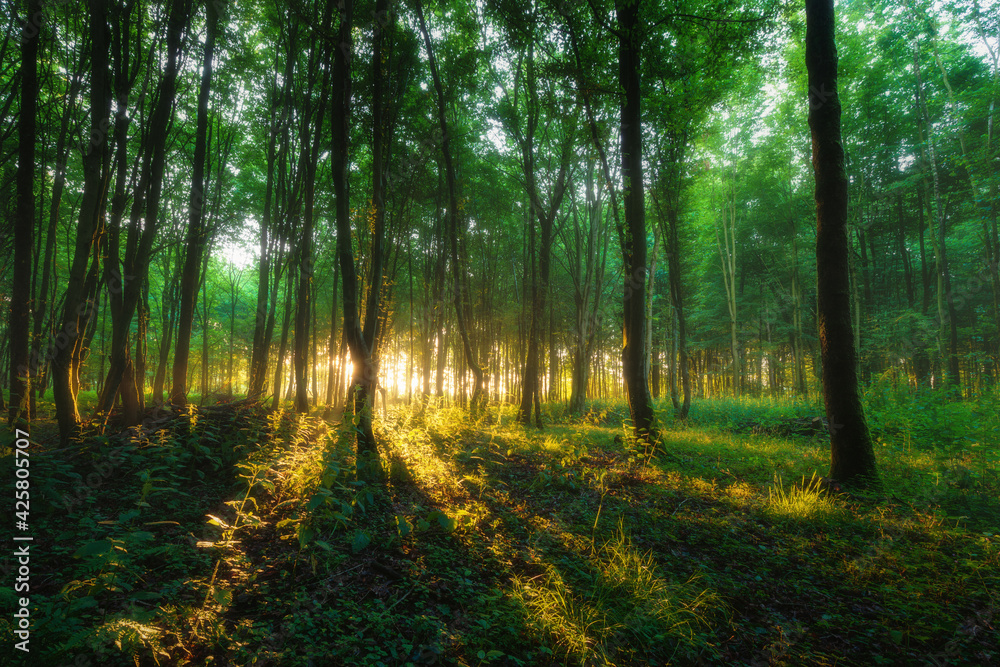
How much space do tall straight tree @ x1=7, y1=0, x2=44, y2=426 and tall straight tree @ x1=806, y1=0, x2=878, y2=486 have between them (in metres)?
9.56

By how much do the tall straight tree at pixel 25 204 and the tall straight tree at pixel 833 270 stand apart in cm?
956

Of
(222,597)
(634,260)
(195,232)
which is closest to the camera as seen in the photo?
(222,597)

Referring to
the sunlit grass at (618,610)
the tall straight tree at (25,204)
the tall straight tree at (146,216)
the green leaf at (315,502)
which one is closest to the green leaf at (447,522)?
the sunlit grass at (618,610)

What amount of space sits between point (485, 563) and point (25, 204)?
6.68m

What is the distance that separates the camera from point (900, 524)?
3664 millimetres

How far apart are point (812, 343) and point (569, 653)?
23949mm

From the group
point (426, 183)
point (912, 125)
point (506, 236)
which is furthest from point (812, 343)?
point (426, 183)

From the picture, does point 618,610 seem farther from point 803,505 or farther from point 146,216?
point 146,216

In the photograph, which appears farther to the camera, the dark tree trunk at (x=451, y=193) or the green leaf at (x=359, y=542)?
the dark tree trunk at (x=451, y=193)

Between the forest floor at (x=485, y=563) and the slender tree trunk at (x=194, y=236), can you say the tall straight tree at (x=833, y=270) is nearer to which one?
the forest floor at (x=485, y=563)

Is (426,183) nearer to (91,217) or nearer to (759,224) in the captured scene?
(91,217)

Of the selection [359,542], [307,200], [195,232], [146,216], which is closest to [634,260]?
[359,542]

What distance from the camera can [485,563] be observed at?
3.12 metres

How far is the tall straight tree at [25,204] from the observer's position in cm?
438
